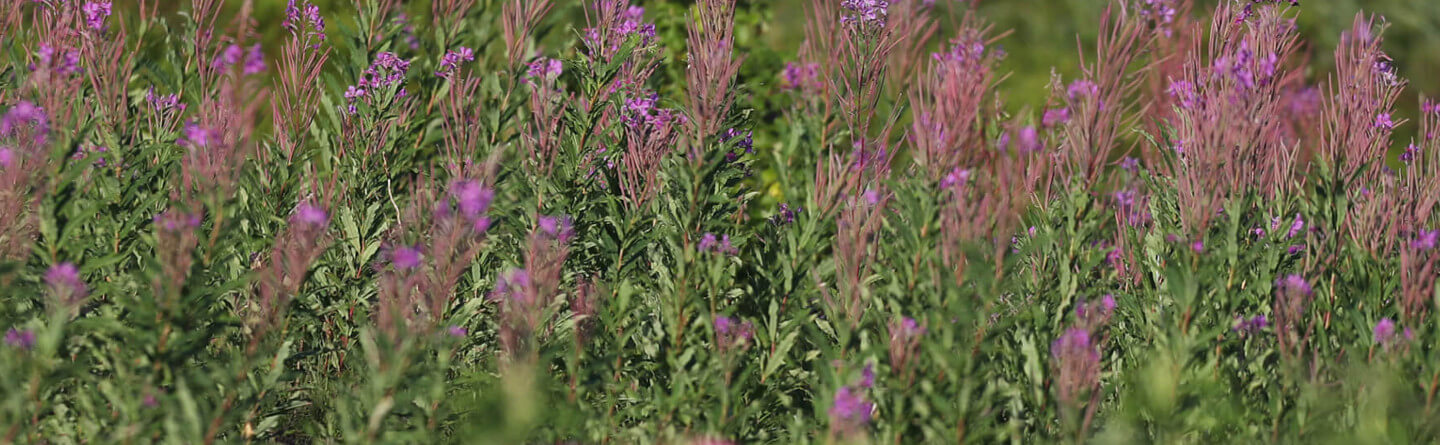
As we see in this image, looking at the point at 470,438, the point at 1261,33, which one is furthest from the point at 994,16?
the point at 470,438

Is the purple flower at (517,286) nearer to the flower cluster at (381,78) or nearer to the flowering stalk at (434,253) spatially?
the flowering stalk at (434,253)

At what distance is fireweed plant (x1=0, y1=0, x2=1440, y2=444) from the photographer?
320 cm

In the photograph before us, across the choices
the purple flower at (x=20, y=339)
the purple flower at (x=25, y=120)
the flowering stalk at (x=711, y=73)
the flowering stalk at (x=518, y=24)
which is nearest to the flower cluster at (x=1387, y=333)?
the flowering stalk at (x=711, y=73)

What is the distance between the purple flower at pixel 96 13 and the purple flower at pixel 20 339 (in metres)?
1.35

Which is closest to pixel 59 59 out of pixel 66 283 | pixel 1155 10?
pixel 66 283

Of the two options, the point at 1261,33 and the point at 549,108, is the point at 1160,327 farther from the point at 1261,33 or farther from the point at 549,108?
the point at 549,108

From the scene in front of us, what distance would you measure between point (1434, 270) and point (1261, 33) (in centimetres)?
100

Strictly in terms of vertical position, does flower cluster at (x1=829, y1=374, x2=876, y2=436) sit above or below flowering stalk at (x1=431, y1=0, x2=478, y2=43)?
below

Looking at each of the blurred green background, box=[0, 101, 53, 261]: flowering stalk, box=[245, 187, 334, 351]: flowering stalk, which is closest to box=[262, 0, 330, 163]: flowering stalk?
box=[245, 187, 334, 351]: flowering stalk

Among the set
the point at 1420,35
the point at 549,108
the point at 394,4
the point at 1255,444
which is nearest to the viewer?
the point at 1255,444

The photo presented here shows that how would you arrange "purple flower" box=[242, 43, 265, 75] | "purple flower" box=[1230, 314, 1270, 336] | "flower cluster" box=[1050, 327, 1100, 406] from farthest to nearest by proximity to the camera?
1. "purple flower" box=[242, 43, 265, 75]
2. "purple flower" box=[1230, 314, 1270, 336]
3. "flower cluster" box=[1050, 327, 1100, 406]

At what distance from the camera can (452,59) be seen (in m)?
4.59

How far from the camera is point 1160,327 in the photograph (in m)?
3.72

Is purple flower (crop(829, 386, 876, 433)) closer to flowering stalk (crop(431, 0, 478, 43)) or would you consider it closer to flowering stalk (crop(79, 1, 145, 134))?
flowering stalk (crop(79, 1, 145, 134))
